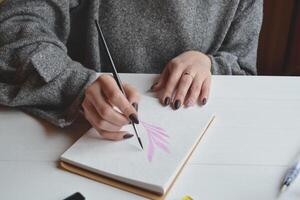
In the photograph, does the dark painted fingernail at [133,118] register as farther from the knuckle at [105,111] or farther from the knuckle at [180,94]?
the knuckle at [180,94]

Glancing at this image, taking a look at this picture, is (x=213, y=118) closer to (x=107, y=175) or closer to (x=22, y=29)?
(x=107, y=175)

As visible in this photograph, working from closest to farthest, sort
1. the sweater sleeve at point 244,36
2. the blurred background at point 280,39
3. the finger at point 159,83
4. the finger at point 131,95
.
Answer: the finger at point 131,95 < the finger at point 159,83 < the sweater sleeve at point 244,36 < the blurred background at point 280,39

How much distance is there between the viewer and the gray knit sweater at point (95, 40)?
2.06ft

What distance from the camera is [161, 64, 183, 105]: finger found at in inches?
25.6

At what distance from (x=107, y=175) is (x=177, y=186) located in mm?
95

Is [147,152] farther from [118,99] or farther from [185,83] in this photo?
[185,83]

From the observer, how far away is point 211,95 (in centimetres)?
70

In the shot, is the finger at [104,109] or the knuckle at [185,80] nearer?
the finger at [104,109]

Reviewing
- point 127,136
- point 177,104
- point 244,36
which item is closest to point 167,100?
point 177,104

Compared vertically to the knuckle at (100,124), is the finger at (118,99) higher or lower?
higher

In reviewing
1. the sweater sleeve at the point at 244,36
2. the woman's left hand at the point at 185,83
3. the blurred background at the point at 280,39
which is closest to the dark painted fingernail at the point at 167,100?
the woman's left hand at the point at 185,83

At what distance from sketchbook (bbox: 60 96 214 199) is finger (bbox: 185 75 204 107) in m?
0.03

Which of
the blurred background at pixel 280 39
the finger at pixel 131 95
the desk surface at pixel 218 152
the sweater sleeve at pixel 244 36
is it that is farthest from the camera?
the blurred background at pixel 280 39

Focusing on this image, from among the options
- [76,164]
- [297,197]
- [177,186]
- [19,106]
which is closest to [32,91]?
[19,106]
